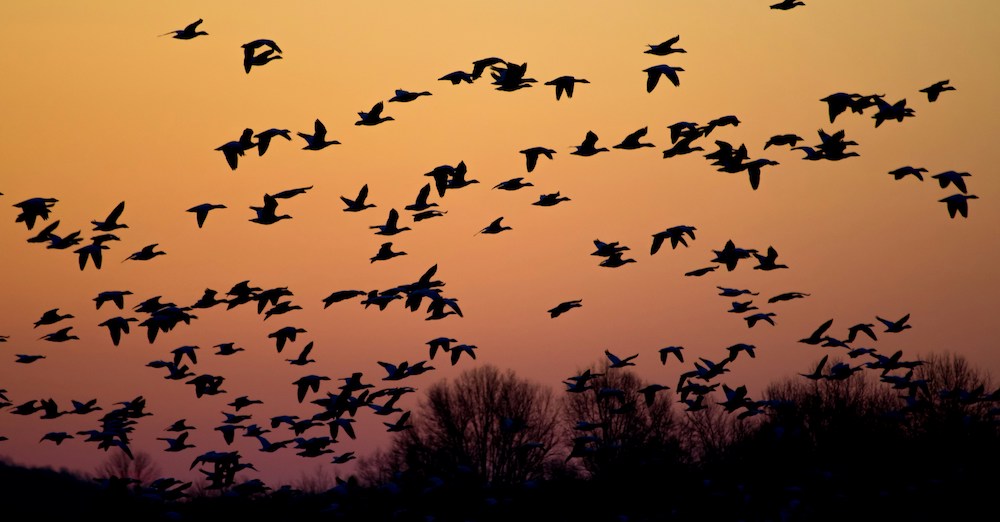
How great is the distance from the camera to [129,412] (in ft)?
110

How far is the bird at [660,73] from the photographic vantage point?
25.5 metres

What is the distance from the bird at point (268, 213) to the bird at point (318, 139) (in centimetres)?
156

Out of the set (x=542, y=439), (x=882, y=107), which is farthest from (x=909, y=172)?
(x=542, y=439)

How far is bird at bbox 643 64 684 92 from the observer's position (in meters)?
25.5

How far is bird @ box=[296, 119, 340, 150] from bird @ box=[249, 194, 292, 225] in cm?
156

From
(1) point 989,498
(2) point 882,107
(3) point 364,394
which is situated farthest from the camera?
(1) point 989,498

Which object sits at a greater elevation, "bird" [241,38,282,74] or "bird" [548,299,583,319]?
"bird" [241,38,282,74]

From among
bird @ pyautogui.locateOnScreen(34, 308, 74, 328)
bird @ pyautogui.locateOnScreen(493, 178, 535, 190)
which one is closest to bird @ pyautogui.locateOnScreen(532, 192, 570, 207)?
bird @ pyautogui.locateOnScreen(493, 178, 535, 190)

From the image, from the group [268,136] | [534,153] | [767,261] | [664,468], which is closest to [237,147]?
[268,136]

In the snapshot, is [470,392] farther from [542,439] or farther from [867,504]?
[867,504]

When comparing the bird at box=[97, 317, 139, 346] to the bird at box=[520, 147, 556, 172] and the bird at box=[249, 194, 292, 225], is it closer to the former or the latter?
the bird at box=[249, 194, 292, 225]

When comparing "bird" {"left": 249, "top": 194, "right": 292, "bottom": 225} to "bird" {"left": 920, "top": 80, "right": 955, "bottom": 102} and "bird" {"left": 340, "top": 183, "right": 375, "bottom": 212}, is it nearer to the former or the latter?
"bird" {"left": 340, "top": 183, "right": 375, "bottom": 212}

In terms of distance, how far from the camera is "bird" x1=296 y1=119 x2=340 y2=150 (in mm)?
26297

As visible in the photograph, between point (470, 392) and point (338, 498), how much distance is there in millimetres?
42150
